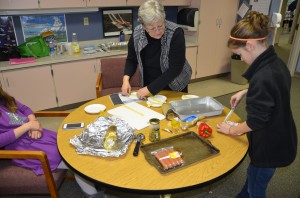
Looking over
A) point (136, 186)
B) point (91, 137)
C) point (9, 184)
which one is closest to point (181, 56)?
point (91, 137)

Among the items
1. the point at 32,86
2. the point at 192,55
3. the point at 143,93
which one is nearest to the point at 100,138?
the point at 143,93

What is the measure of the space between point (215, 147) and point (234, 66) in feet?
10.5

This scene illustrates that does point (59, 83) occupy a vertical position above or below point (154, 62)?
below

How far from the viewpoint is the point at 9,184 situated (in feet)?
4.27

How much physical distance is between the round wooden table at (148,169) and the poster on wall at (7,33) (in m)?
2.26

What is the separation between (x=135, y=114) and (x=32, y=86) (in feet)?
5.96

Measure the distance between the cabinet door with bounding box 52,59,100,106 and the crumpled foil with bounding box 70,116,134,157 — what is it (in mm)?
1763

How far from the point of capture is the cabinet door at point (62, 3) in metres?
2.73

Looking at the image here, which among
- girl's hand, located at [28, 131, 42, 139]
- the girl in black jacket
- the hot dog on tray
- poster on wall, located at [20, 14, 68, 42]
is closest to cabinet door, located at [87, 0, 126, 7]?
poster on wall, located at [20, 14, 68, 42]

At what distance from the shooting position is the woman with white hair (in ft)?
5.26

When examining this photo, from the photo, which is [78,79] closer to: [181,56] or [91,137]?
[181,56]

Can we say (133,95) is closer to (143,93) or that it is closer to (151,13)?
(143,93)

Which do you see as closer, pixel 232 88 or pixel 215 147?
pixel 215 147

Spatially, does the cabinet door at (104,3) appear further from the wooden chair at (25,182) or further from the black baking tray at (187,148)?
the black baking tray at (187,148)
